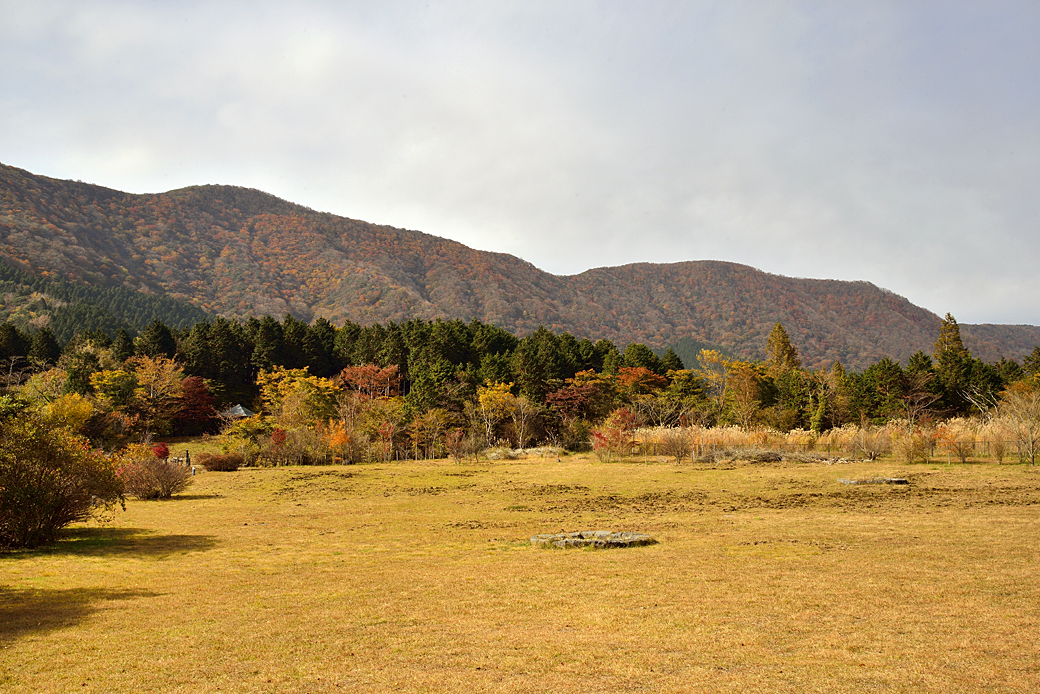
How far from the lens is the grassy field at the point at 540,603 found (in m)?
5.78

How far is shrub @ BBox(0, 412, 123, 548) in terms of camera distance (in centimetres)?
1303

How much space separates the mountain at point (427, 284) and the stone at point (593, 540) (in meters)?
128

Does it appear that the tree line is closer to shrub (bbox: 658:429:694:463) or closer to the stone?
shrub (bbox: 658:429:694:463)

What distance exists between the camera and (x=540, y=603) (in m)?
8.62

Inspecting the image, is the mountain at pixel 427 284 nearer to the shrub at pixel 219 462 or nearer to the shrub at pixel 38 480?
the shrub at pixel 219 462

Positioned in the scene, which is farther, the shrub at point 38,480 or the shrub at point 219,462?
the shrub at point 219,462

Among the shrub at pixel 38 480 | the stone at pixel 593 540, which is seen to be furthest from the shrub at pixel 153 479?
the stone at pixel 593 540

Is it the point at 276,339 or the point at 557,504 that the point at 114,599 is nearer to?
the point at 557,504

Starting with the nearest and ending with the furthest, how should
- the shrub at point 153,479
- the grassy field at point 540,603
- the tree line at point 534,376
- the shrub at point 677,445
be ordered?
the grassy field at point 540,603 → the shrub at point 153,479 → the shrub at point 677,445 → the tree line at point 534,376

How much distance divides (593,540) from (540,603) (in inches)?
183

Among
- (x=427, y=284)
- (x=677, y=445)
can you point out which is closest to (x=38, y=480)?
(x=677, y=445)

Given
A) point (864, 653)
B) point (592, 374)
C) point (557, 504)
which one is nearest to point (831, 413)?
point (592, 374)

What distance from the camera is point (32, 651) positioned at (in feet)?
21.5

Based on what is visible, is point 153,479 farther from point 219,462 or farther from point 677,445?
point 677,445
